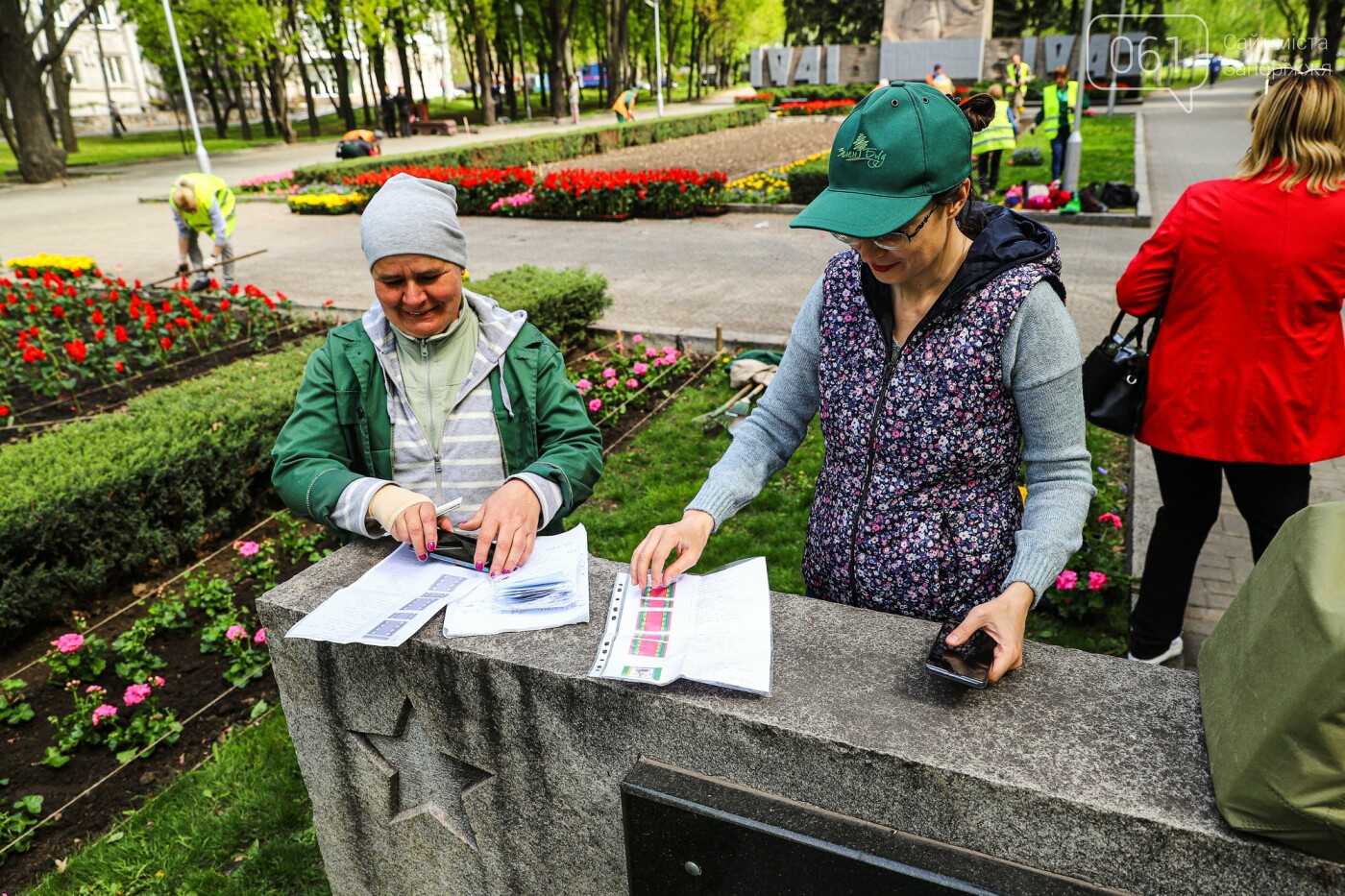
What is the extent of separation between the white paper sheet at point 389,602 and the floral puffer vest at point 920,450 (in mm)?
827

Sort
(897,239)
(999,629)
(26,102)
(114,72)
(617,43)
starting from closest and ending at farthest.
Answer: (999,629), (897,239), (26,102), (617,43), (114,72)

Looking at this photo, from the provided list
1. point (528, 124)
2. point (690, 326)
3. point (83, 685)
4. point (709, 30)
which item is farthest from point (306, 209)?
point (709, 30)

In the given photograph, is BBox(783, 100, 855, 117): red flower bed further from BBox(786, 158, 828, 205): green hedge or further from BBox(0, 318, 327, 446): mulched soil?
BBox(0, 318, 327, 446): mulched soil

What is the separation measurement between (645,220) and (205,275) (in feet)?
23.3

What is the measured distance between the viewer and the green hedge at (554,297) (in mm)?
6727

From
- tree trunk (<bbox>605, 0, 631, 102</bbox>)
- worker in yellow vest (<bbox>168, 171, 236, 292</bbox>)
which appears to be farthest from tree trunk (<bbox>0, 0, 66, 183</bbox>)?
tree trunk (<bbox>605, 0, 631, 102</bbox>)

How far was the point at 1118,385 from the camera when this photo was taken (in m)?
2.98

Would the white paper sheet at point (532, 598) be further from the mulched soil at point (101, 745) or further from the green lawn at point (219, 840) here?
the mulched soil at point (101, 745)

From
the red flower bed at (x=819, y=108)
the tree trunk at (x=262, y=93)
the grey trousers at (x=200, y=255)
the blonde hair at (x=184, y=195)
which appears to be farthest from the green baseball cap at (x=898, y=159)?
the tree trunk at (x=262, y=93)

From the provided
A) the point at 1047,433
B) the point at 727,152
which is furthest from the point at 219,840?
the point at 727,152

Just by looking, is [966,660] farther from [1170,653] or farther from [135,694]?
[135,694]

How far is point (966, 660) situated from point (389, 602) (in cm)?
112

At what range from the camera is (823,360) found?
6.32 ft

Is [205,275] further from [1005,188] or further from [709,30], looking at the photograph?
[709,30]
